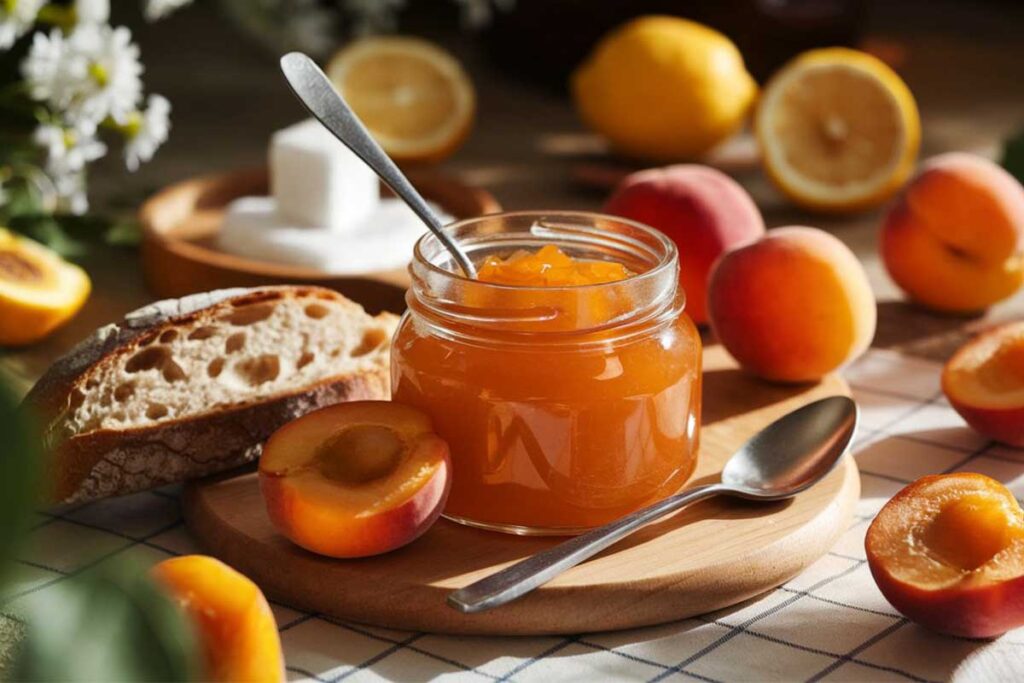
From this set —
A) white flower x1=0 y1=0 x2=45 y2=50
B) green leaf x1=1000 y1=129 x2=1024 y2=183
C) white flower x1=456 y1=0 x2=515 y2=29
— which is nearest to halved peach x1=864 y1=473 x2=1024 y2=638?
green leaf x1=1000 y1=129 x2=1024 y2=183

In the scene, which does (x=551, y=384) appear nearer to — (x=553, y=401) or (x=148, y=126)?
(x=553, y=401)

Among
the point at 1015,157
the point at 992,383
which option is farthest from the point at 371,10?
the point at 992,383

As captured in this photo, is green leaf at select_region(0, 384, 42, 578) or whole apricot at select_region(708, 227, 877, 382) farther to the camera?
whole apricot at select_region(708, 227, 877, 382)

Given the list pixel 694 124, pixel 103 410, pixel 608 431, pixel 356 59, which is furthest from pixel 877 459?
pixel 356 59

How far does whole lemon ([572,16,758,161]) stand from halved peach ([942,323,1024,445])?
1146 millimetres

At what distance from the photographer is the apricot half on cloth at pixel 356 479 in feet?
4.21

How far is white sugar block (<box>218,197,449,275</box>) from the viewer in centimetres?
212

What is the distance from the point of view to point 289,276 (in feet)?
6.59

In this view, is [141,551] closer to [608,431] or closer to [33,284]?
[608,431]

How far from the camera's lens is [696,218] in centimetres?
205

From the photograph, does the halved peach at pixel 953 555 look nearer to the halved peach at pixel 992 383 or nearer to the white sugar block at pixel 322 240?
the halved peach at pixel 992 383

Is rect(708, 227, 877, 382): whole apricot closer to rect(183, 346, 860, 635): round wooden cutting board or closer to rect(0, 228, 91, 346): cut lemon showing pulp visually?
rect(183, 346, 860, 635): round wooden cutting board

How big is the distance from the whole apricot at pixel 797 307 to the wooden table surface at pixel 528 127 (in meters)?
0.33

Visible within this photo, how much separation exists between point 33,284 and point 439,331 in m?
0.91
